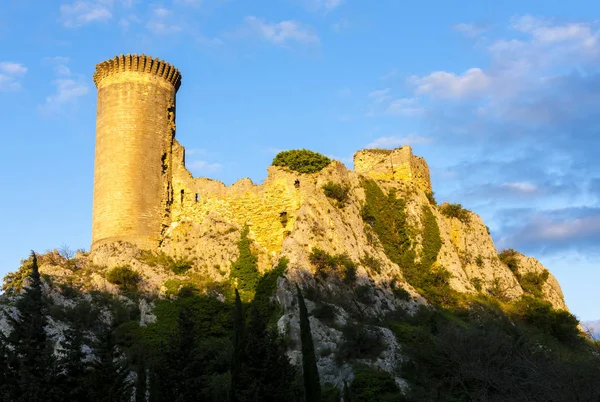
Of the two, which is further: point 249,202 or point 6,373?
point 249,202

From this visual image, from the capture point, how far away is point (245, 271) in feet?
133

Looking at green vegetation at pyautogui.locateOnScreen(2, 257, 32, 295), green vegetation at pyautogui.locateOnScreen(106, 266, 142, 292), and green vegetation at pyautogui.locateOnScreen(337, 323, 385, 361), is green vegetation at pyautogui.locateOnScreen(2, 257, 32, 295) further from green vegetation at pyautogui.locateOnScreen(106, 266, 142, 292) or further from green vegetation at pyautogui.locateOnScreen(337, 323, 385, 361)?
green vegetation at pyautogui.locateOnScreen(337, 323, 385, 361)

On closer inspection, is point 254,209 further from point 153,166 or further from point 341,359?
point 341,359

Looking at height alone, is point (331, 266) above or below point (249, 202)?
below

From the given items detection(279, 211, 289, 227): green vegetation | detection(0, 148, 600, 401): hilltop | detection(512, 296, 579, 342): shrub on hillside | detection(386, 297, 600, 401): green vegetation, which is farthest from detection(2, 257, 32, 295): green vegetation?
detection(512, 296, 579, 342): shrub on hillside

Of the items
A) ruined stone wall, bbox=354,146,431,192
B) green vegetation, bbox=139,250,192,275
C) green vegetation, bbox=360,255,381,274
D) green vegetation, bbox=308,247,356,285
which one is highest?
ruined stone wall, bbox=354,146,431,192

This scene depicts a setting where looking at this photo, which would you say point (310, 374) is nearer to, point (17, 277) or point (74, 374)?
point (74, 374)

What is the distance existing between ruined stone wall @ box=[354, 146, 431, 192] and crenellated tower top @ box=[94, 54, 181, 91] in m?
14.1

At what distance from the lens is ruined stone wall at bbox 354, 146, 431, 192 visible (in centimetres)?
4994

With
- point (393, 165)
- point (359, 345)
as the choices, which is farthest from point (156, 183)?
point (359, 345)

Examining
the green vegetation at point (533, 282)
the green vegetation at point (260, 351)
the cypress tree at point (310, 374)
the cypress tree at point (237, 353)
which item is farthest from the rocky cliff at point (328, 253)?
the cypress tree at point (237, 353)

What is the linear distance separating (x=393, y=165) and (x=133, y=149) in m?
17.0

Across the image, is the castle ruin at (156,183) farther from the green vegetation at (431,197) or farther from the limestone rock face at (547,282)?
the limestone rock face at (547,282)

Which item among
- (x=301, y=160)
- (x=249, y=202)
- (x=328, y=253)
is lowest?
(x=328, y=253)
